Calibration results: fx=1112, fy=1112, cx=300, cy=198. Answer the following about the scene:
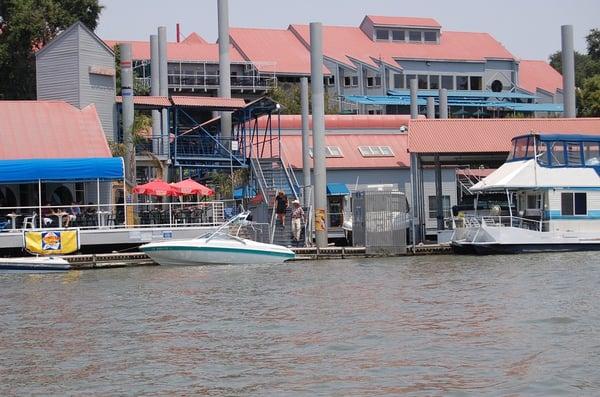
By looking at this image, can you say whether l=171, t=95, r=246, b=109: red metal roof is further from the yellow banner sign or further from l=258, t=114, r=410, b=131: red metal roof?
the yellow banner sign

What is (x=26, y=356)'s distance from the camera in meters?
18.1

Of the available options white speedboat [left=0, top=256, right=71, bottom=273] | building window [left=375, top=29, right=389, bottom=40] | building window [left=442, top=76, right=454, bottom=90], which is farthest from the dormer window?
white speedboat [left=0, top=256, right=71, bottom=273]

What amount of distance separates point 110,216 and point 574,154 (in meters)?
17.4

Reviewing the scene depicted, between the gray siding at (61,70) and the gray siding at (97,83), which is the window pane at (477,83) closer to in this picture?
the gray siding at (97,83)

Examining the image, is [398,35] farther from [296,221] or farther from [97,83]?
[296,221]

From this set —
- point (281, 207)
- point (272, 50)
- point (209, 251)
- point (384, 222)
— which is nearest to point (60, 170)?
point (209, 251)

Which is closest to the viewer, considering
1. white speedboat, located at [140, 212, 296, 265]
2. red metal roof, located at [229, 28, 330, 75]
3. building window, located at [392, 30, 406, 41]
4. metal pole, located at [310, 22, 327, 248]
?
white speedboat, located at [140, 212, 296, 265]

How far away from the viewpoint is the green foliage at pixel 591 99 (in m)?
80.0

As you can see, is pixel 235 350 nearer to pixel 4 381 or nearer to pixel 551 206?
pixel 4 381

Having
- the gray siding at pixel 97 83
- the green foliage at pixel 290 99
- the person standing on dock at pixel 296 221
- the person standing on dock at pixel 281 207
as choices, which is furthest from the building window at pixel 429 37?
the person standing on dock at pixel 296 221

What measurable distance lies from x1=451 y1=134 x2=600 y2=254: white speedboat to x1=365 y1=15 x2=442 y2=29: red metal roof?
A: 57772 mm

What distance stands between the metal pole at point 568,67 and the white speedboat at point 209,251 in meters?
23.8

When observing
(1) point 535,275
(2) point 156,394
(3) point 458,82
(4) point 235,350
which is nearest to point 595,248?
(1) point 535,275

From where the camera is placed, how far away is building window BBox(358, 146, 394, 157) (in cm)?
5797
